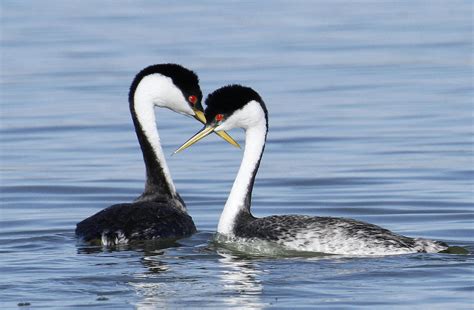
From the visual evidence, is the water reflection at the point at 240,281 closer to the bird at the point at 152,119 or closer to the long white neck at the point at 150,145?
the bird at the point at 152,119

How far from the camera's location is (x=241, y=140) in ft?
61.8

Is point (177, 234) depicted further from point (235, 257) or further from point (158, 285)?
point (158, 285)

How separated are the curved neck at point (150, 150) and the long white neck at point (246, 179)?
127 cm

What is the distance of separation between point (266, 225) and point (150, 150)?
7.85ft

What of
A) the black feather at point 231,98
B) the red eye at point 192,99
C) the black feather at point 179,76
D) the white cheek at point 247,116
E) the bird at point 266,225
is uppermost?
the black feather at point 179,76

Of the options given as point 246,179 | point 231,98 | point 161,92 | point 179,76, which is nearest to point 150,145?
point 161,92

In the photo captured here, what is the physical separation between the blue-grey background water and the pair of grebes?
19 cm

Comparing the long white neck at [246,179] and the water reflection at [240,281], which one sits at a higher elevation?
the long white neck at [246,179]

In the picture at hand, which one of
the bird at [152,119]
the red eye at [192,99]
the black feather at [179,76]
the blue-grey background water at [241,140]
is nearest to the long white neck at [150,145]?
the bird at [152,119]

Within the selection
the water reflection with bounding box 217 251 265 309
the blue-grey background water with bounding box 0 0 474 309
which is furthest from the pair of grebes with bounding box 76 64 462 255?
the water reflection with bounding box 217 251 265 309

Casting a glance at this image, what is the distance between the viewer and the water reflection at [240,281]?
427 inches

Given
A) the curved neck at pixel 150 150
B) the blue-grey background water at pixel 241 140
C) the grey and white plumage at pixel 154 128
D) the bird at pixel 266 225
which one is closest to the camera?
the blue-grey background water at pixel 241 140

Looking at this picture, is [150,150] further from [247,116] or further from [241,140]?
[241,140]

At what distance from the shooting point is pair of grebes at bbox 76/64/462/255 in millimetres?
12430
